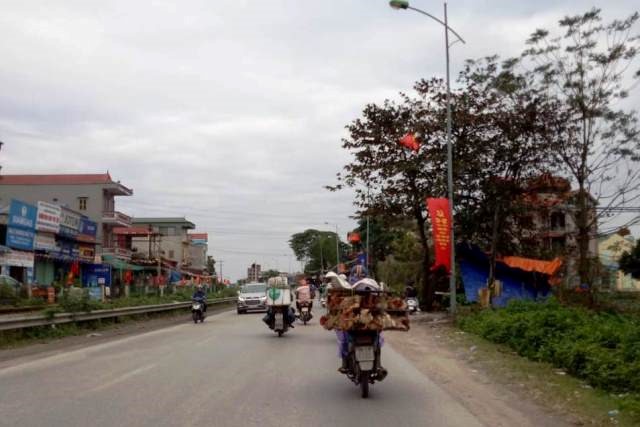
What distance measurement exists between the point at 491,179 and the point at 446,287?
8.94m

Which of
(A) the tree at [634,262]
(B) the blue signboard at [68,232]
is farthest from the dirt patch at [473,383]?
(A) the tree at [634,262]

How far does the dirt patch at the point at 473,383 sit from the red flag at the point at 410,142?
9.32 metres

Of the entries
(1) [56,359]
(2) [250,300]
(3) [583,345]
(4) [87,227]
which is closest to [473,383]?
(3) [583,345]

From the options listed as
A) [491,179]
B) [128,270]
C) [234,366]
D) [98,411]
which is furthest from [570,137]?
[128,270]

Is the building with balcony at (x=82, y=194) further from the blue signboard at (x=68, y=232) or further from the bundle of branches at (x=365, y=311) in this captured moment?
the bundle of branches at (x=365, y=311)

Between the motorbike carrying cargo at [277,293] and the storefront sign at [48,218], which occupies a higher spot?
the storefront sign at [48,218]

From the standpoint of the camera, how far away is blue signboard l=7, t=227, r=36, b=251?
33062 millimetres

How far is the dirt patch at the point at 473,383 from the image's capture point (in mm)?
8148

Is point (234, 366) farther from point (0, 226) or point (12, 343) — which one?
point (0, 226)

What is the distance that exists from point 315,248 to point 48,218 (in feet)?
304

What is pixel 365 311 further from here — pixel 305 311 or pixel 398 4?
pixel 305 311

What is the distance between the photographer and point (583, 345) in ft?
37.1

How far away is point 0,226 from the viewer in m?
41.3

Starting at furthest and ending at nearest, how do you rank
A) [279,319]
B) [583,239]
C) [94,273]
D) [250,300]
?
[94,273] → [250,300] → [583,239] → [279,319]
